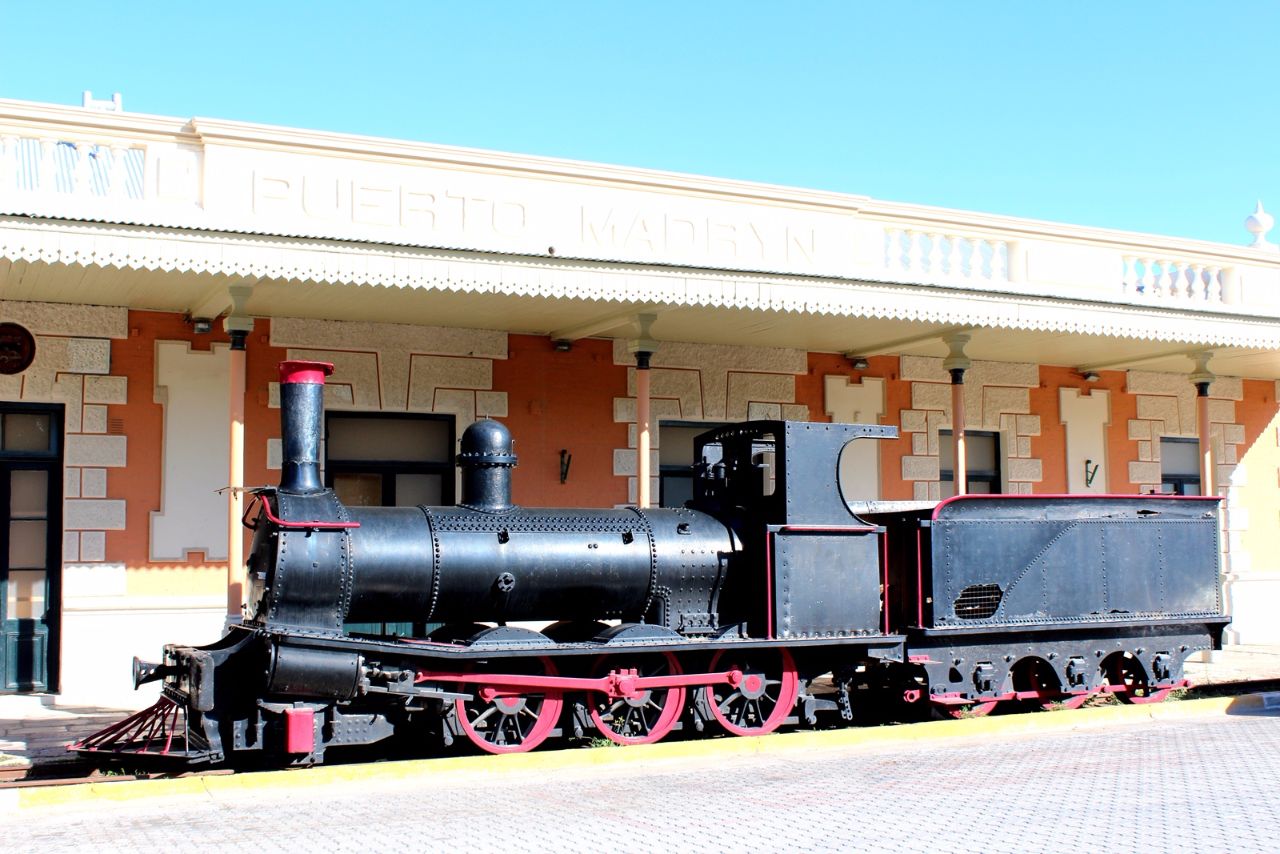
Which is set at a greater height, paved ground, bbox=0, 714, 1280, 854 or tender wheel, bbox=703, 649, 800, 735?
tender wheel, bbox=703, 649, 800, 735

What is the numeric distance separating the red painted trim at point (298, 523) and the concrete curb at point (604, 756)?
1379 mm

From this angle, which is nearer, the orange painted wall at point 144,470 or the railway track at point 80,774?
the railway track at point 80,774

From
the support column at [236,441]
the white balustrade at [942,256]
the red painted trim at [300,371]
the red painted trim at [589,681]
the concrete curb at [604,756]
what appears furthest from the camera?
the white balustrade at [942,256]

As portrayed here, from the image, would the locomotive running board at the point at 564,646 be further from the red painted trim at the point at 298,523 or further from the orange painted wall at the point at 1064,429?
the orange painted wall at the point at 1064,429

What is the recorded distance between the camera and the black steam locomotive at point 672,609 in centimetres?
755

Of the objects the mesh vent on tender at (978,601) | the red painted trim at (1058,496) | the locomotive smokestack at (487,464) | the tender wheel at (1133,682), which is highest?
the locomotive smokestack at (487,464)

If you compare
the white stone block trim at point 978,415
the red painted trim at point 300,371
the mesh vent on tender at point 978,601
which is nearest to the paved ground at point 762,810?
the mesh vent on tender at point 978,601

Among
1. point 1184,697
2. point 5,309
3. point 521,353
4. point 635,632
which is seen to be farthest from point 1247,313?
point 5,309

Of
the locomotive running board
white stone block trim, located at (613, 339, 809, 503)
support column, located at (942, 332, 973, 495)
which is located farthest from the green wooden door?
support column, located at (942, 332, 973, 495)

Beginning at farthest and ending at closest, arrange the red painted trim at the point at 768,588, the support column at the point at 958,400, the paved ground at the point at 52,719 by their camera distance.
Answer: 1. the support column at the point at 958,400
2. the red painted trim at the point at 768,588
3. the paved ground at the point at 52,719

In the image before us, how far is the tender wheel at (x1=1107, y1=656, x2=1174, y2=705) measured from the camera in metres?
10.5

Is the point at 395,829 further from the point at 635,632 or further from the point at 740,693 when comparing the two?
the point at 740,693

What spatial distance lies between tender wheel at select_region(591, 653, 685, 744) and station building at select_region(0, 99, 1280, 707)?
2.76 metres

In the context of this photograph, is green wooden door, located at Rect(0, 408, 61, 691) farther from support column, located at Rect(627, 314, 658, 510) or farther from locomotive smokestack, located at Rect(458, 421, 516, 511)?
support column, located at Rect(627, 314, 658, 510)
